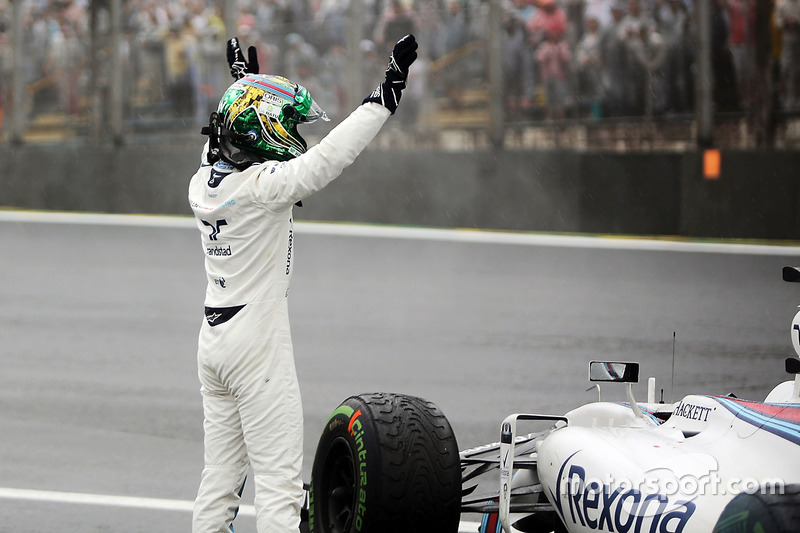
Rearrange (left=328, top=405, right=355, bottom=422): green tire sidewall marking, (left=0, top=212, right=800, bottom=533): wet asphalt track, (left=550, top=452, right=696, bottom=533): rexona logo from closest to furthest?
(left=550, top=452, right=696, bottom=533): rexona logo
(left=328, top=405, right=355, bottom=422): green tire sidewall marking
(left=0, top=212, right=800, bottom=533): wet asphalt track

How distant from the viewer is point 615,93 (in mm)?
14758

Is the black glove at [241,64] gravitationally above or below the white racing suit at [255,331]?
above

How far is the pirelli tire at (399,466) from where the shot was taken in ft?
13.4

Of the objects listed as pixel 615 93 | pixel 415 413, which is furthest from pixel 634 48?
pixel 415 413

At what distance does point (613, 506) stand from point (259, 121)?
6.07 feet

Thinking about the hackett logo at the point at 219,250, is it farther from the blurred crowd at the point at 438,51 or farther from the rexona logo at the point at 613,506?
the blurred crowd at the point at 438,51

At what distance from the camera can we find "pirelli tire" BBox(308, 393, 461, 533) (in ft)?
13.4

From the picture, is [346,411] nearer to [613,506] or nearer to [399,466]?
[399,466]

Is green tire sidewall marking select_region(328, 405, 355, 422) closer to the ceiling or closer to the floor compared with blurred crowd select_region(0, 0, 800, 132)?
closer to the floor

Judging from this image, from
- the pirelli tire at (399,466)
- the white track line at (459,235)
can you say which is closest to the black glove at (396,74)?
the pirelli tire at (399,466)

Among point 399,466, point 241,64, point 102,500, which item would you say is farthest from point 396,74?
point 102,500

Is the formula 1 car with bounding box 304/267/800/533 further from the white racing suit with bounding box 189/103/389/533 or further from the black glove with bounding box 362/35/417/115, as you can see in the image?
the black glove with bounding box 362/35/417/115

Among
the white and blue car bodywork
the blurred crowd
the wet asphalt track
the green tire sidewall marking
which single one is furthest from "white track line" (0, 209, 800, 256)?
the green tire sidewall marking

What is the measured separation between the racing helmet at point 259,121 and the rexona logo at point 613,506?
1549 mm
